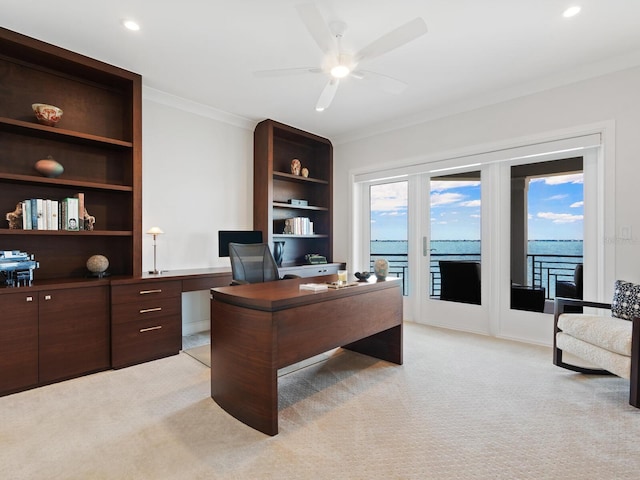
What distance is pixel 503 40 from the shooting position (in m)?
2.67

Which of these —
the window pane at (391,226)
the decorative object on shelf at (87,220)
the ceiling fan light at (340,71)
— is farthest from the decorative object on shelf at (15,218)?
the window pane at (391,226)

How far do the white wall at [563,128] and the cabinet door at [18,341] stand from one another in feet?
13.3

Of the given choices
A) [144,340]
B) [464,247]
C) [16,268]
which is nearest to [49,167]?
[16,268]

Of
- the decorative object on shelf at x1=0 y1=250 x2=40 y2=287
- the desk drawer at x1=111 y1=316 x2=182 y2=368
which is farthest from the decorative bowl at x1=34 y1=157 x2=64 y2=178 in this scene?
the desk drawer at x1=111 y1=316 x2=182 y2=368

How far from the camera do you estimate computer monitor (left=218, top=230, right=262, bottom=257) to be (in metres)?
3.92

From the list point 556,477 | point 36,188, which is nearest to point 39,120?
point 36,188

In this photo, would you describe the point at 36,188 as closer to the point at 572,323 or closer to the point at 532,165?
the point at 572,323

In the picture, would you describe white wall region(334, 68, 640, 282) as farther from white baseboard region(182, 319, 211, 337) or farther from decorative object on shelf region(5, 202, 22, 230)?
decorative object on shelf region(5, 202, 22, 230)

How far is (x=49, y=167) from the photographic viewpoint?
2.77m

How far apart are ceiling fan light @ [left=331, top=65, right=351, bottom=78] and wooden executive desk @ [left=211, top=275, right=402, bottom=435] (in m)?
1.57

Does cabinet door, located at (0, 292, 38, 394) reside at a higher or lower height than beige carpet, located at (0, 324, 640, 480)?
higher

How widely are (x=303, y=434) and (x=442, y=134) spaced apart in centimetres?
362

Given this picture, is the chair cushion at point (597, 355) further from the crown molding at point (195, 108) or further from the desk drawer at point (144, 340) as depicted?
the crown molding at point (195, 108)

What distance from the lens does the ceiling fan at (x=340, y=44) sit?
192 cm
